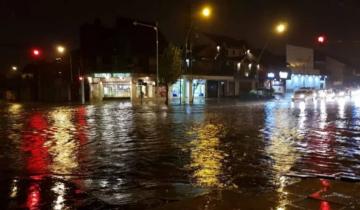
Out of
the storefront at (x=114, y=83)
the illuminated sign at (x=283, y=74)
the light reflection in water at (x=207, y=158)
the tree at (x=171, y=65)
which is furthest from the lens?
the illuminated sign at (x=283, y=74)

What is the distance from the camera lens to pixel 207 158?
1275 cm

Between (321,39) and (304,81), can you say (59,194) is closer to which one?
(321,39)

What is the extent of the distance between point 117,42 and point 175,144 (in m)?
53.6

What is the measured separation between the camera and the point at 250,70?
89.8m

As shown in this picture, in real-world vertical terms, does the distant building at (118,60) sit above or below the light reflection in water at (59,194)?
above

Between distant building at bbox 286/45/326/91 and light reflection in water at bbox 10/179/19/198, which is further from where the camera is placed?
distant building at bbox 286/45/326/91

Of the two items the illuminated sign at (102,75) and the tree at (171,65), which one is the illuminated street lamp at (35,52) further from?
the illuminated sign at (102,75)

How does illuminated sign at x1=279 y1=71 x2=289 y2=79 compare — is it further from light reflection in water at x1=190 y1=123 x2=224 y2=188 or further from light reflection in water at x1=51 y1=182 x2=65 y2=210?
light reflection in water at x1=51 y1=182 x2=65 y2=210

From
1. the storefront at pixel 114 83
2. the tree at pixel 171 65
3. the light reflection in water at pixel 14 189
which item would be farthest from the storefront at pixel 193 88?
the light reflection in water at pixel 14 189

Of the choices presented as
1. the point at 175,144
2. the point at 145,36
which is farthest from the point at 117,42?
the point at 175,144

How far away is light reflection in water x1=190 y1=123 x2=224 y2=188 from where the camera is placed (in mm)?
9836

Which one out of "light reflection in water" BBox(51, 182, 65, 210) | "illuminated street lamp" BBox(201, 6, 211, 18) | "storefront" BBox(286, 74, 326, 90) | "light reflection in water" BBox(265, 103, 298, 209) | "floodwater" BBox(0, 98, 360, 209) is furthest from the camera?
"storefront" BBox(286, 74, 326, 90)

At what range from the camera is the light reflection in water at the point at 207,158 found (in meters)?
9.84

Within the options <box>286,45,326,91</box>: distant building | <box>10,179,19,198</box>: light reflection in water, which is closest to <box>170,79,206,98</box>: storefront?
<box>286,45,326,91</box>: distant building
